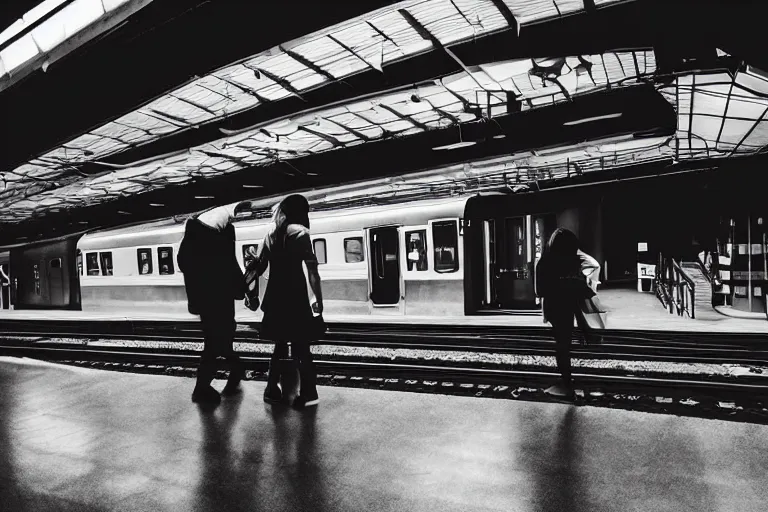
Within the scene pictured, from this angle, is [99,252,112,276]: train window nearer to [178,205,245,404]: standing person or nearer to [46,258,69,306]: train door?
[46,258,69,306]: train door

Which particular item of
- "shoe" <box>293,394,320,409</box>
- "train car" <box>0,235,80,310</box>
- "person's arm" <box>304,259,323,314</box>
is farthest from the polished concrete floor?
"train car" <box>0,235,80,310</box>

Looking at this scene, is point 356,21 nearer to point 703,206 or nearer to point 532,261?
point 532,261

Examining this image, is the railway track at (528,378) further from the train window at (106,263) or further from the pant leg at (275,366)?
the train window at (106,263)

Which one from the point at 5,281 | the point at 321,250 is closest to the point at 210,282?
the point at 321,250

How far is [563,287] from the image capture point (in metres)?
Result: 4.98

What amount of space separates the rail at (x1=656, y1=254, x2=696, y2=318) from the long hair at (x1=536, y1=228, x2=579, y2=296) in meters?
8.47

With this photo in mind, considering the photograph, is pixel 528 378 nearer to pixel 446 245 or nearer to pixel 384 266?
pixel 446 245

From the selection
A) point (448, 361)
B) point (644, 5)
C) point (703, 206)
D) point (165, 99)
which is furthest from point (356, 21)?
point (703, 206)

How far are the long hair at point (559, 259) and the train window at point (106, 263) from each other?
53.5 feet

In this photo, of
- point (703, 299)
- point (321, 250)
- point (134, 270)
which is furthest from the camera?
A: point (134, 270)

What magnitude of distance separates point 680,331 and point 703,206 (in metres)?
10.3

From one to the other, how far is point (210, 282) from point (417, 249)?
293 inches

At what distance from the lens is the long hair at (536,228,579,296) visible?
499cm

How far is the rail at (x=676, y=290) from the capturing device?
39.0ft
